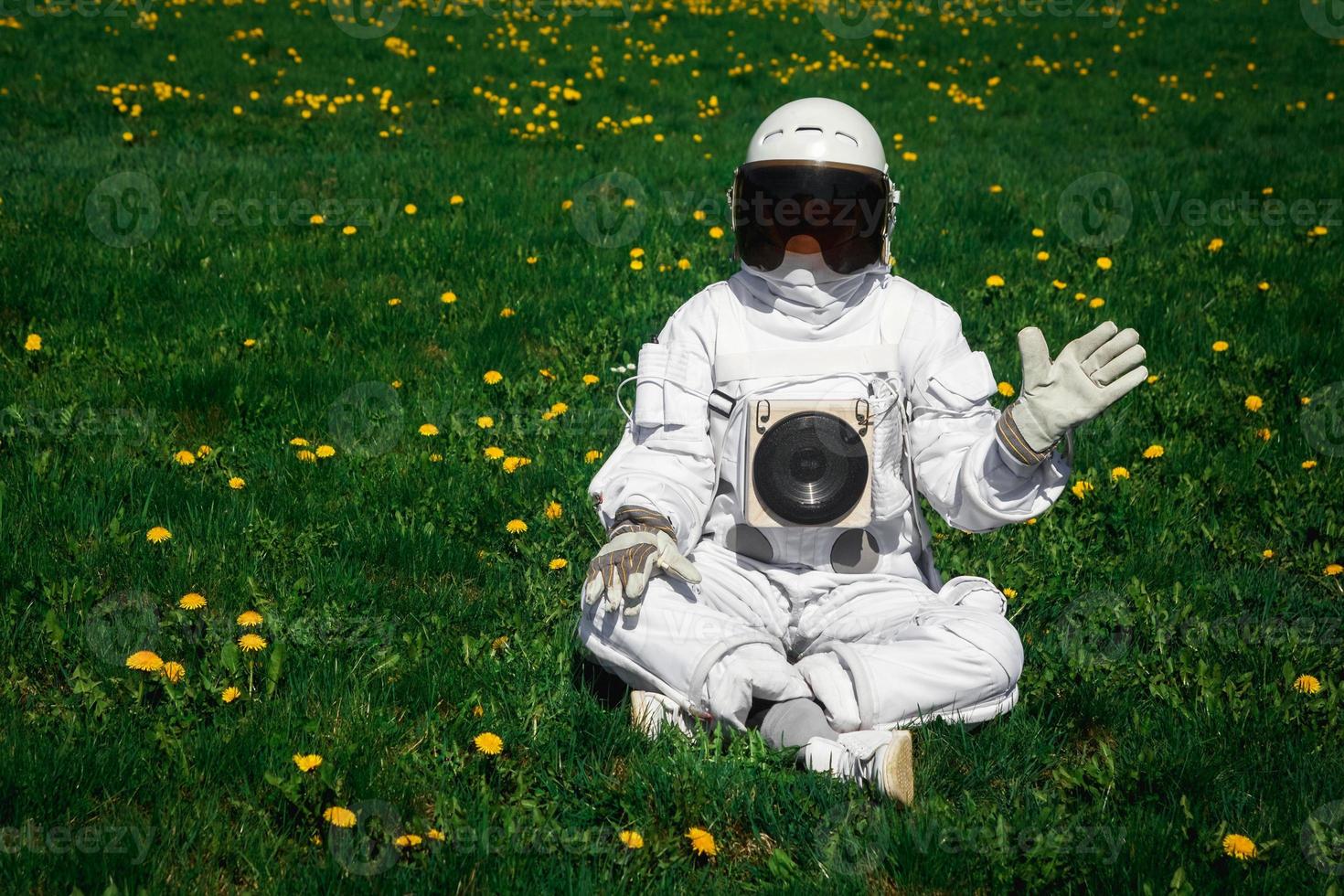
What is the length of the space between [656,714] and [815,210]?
62.8 inches

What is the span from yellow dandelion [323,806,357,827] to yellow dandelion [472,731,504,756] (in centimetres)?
41

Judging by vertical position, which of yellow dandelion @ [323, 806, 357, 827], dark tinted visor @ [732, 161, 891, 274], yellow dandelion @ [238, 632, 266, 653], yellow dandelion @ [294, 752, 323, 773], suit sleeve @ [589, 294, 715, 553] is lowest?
yellow dandelion @ [238, 632, 266, 653]

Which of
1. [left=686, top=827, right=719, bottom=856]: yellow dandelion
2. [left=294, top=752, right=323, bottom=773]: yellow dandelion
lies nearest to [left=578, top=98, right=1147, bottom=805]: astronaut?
[left=686, top=827, right=719, bottom=856]: yellow dandelion

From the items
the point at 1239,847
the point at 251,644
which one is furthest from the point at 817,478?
the point at 251,644

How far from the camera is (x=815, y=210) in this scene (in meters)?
3.49

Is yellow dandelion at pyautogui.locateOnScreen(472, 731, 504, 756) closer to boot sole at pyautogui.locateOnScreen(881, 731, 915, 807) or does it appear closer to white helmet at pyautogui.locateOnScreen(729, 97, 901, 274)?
boot sole at pyautogui.locateOnScreen(881, 731, 915, 807)

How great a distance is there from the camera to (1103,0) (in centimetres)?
1611

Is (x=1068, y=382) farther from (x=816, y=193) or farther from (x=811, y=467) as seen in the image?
(x=816, y=193)

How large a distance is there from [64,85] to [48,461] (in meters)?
7.52

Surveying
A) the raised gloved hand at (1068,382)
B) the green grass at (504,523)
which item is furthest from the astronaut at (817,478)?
the green grass at (504,523)

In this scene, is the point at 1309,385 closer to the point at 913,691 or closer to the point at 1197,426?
the point at 1197,426

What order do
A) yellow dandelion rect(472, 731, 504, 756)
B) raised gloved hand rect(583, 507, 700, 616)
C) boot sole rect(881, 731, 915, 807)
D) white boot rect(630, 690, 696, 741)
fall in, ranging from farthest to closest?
1. white boot rect(630, 690, 696, 741)
2. raised gloved hand rect(583, 507, 700, 616)
3. yellow dandelion rect(472, 731, 504, 756)
4. boot sole rect(881, 731, 915, 807)

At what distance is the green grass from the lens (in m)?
2.76

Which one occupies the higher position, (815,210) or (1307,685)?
(815,210)
